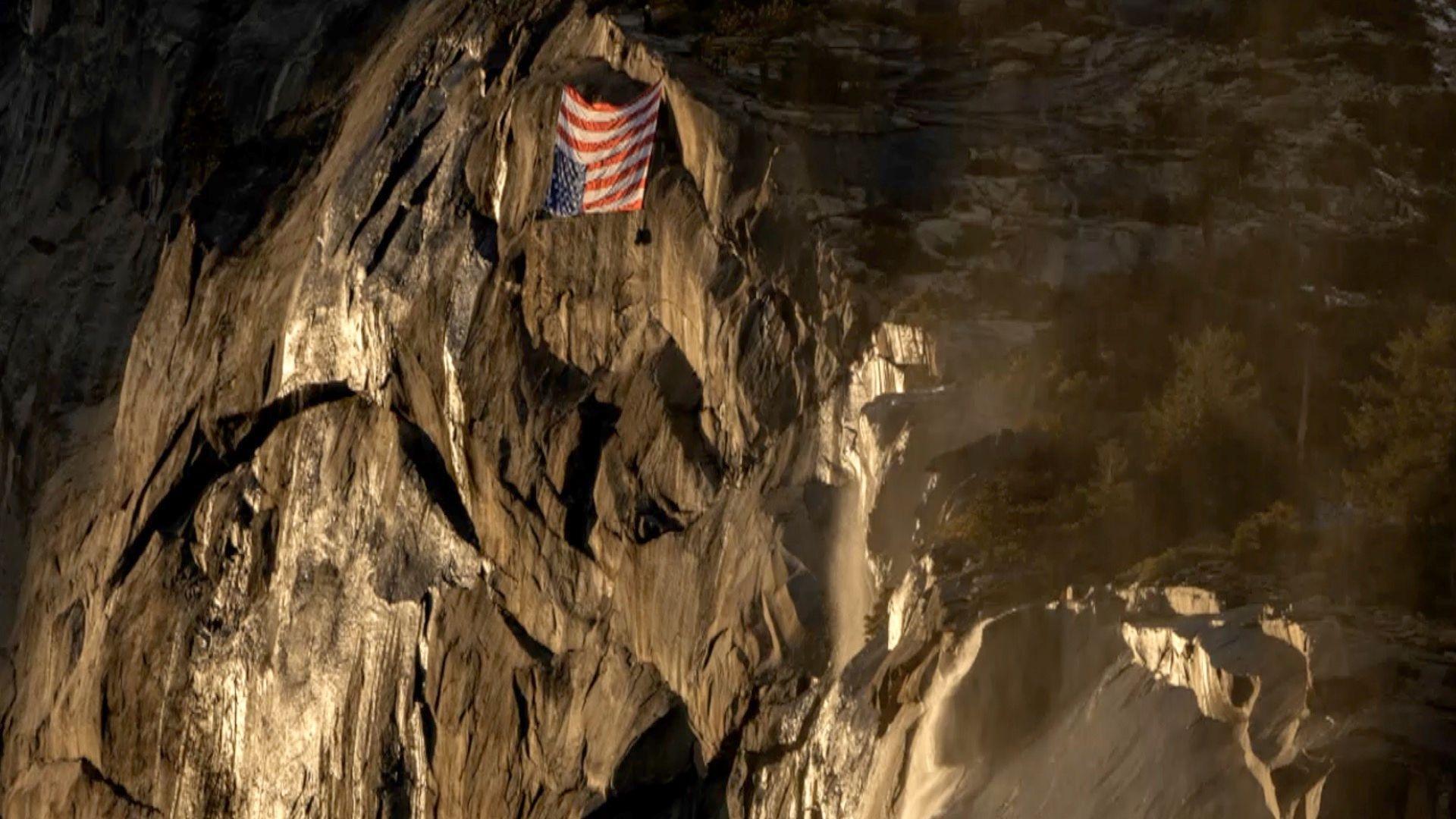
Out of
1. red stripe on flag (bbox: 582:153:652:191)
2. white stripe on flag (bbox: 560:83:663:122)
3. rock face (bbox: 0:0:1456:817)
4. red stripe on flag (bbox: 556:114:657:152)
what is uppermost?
white stripe on flag (bbox: 560:83:663:122)

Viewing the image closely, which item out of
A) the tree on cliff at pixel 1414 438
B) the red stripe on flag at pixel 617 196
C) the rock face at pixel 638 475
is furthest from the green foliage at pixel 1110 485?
the red stripe on flag at pixel 617 196

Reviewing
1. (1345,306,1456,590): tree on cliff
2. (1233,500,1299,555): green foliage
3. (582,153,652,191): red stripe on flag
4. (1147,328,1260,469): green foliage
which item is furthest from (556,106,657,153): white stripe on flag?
(1233,500,1299,555): green foliage

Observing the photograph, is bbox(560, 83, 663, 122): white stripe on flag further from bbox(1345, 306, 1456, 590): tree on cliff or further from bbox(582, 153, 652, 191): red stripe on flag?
bbox(1345, 306, 1456, 590): tree on cliff

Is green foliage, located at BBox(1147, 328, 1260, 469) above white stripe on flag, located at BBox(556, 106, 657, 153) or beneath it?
beneath

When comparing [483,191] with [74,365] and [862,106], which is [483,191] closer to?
[862,106]

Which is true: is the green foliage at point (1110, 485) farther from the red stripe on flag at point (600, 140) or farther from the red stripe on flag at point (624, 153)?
the red stripe on flag at point (600, 140)

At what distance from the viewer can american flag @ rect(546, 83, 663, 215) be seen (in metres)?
31.4

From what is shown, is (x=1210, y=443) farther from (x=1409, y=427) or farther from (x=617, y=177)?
(x=617, y=177)

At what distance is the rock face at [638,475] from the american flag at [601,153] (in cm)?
29

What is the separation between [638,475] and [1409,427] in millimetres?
10464

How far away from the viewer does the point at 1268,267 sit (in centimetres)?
2784

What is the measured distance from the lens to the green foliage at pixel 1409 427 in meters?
22.5

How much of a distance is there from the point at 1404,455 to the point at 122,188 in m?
30.4

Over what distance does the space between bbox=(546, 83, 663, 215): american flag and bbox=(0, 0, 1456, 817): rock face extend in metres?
0.29
